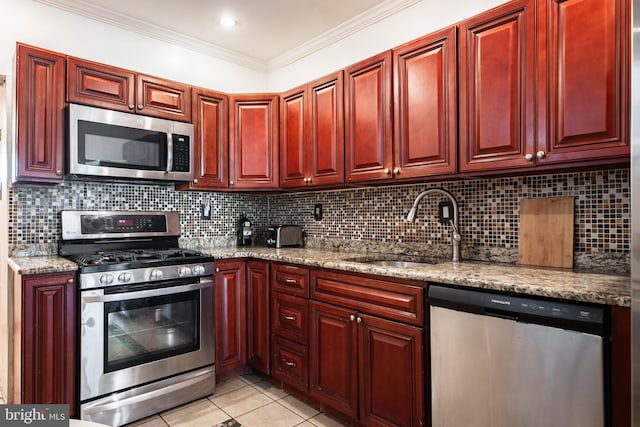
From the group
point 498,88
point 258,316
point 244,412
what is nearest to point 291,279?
point 258,316

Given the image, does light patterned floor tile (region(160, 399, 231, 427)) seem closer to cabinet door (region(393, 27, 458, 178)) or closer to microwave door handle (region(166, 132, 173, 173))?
microwave door handle (region(166, 132, 173, 173))

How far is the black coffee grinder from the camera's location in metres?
3.31

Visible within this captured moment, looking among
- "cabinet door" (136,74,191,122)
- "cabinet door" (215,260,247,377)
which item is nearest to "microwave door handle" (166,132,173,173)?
"cabinet door" (136,74,191,122)

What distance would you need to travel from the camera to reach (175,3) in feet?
8.37

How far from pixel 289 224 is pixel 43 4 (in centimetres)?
236

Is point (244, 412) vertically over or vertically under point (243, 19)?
under

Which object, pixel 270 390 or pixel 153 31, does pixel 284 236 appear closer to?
pixel 270 390

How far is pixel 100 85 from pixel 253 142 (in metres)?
1.11

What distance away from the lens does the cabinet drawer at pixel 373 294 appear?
1.72 m

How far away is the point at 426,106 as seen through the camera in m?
2.03

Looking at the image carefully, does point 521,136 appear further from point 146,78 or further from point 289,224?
point 146,78

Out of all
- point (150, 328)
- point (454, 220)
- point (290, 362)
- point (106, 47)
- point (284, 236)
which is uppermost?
point (106, 47)

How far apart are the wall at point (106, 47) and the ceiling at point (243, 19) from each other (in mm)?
63

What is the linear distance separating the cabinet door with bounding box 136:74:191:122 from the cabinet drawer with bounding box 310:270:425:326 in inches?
62.7
